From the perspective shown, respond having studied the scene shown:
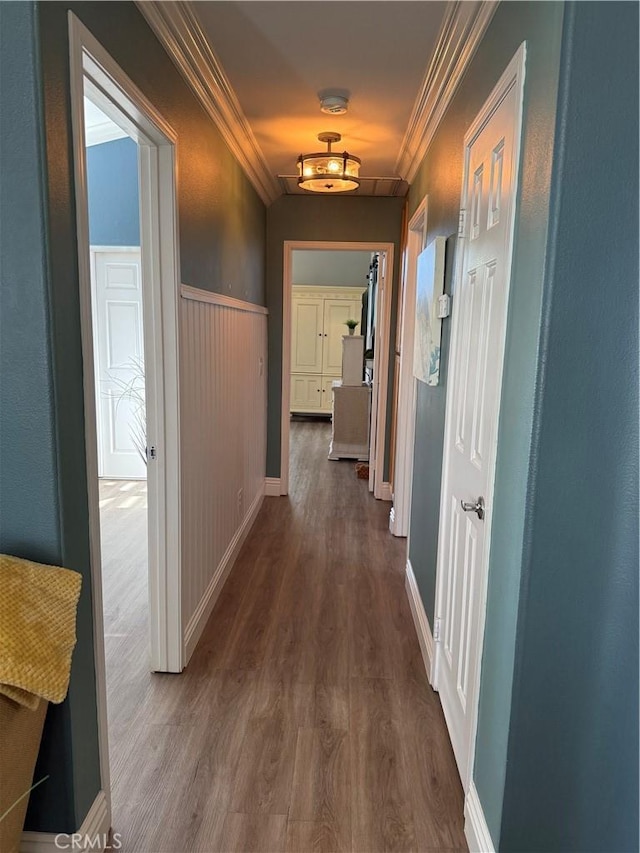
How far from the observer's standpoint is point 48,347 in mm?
1336


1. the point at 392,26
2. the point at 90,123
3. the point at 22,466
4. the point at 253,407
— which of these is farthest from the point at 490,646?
the point at 90,123

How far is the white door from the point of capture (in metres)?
1.59

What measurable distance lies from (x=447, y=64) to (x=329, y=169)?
1.01m

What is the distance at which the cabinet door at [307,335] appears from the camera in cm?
891

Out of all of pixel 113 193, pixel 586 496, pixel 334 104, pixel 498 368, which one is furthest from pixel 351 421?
pixel 586 496

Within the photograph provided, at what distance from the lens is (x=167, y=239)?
221cm

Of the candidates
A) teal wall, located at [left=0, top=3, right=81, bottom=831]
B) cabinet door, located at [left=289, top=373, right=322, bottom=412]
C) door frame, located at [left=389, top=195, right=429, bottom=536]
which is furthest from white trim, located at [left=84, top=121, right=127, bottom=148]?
A: cabinet door, located at [left=289, top=373, right=322, bottom=412]

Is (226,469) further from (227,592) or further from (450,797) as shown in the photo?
(450,797)

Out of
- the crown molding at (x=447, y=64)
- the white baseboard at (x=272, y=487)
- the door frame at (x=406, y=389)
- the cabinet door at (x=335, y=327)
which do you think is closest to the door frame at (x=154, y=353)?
the crown molding at (x=447, y=64)

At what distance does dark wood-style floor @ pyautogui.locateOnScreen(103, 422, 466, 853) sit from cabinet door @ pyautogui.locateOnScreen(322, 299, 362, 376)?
5776 mm

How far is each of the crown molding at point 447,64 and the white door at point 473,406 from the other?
307 mm

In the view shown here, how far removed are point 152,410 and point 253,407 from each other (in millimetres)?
2049

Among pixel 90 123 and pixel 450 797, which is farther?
pixel 90 123

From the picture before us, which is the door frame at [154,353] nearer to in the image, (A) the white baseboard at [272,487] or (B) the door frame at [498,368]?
(B) the door frame at [498,368]
